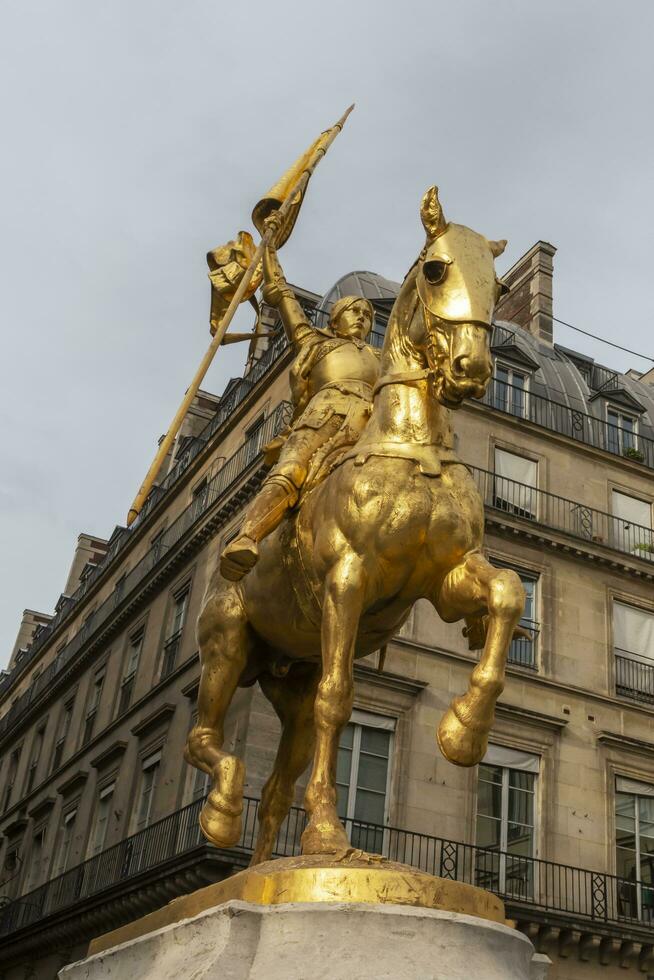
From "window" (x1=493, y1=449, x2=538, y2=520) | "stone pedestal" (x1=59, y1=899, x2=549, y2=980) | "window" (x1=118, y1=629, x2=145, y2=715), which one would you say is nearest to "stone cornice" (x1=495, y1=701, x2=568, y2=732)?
"window" (x1=493, y1=449, x2=538, y2=520)

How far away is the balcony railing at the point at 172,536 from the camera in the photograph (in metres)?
24.3

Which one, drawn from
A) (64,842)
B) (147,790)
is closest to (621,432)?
(147,790)

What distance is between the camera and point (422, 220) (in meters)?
4.69

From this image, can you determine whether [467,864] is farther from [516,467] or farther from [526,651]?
[516,467]

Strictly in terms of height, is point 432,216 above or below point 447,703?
below

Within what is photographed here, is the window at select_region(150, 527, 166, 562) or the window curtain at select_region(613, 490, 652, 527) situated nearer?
the window curtain at select_region(613, 490, 652, 527)

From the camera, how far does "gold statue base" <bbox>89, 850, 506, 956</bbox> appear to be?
337 centimetres

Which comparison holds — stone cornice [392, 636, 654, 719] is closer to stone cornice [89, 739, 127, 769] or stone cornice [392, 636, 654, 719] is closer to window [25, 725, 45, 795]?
stone cornice [89, 739, 127, 769]

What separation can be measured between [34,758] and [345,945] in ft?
110

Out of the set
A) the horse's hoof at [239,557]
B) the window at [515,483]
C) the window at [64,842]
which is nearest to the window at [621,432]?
the window at [515,483]

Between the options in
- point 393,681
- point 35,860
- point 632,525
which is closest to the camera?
point 393,681

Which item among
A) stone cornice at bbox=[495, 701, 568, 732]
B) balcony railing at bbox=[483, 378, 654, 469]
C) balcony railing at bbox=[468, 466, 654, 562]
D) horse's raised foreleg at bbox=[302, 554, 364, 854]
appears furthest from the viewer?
balcony railing at bbox=[483, 378, 654, 469]

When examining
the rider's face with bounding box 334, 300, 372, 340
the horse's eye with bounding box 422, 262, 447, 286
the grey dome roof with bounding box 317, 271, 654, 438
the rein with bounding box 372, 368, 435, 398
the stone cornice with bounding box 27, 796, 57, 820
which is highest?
the grey dome roof with bounding box 317, 271, 654, 438

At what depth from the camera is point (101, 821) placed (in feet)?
84.1
